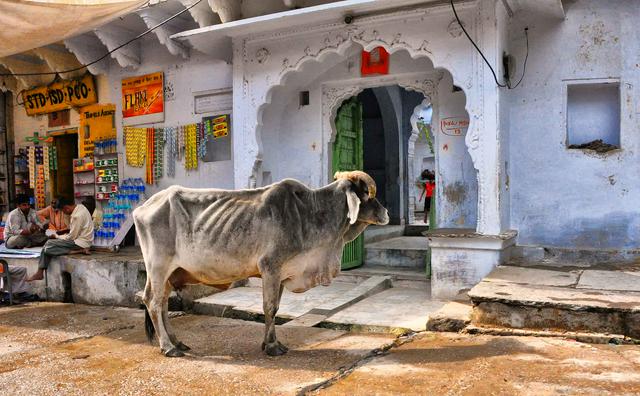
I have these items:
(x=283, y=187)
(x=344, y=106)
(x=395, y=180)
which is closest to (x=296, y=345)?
(x=283, y=187)

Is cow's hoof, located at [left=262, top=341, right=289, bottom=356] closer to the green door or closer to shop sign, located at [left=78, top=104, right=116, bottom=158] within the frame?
the green door

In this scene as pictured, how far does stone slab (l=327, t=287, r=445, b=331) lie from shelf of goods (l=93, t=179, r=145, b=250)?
4482 mm

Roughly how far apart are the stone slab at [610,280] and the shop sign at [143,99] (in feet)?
21.5

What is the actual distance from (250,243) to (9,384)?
195 centimetres

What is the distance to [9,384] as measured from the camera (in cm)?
387

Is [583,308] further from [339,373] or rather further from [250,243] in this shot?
[250,243]

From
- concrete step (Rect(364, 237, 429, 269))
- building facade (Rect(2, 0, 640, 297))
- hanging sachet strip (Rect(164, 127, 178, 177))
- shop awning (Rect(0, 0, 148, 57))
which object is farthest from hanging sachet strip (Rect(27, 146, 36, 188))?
concrete step (Rect(364, 237, 429, 269))

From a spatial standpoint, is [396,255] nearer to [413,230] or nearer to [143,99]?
[413,230]

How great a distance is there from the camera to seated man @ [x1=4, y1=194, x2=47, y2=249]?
8414 millimetres

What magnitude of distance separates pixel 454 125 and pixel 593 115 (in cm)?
163

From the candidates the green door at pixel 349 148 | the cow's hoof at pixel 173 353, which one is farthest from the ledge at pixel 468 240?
the cow's hoof at pixel 173 353

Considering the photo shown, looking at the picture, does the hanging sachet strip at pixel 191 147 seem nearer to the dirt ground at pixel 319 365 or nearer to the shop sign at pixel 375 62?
the shop sign at pixel 375 62

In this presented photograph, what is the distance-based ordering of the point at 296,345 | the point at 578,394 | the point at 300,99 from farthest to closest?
1. the point at 300,99
2. the point at 296,345
3. the point at 578,394

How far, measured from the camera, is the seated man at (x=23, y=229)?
8.41 metres
